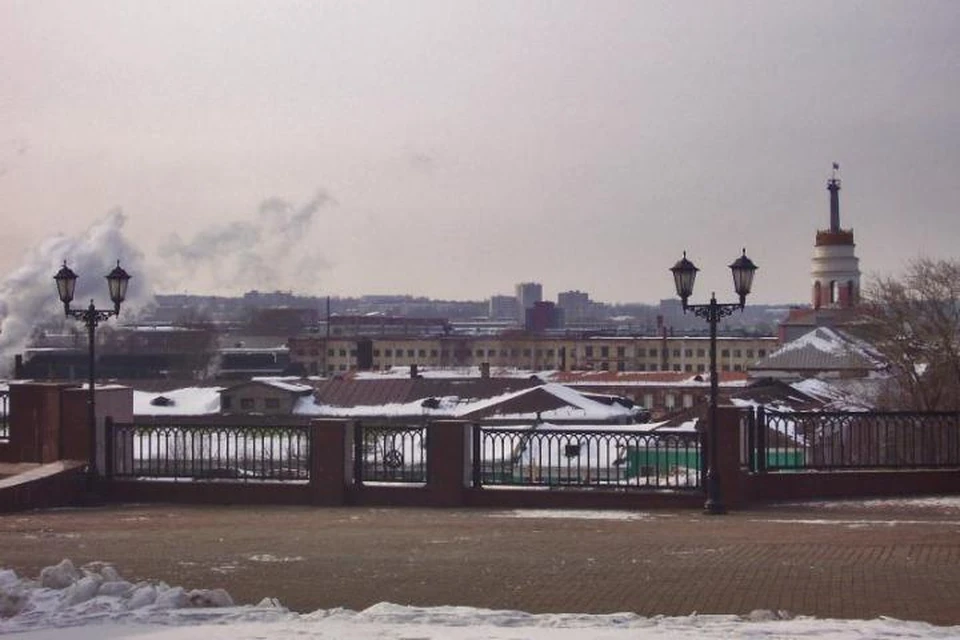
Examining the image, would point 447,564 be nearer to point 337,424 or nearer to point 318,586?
point 318,586

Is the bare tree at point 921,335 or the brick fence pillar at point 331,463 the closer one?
the brick fence pillar at point 331,463

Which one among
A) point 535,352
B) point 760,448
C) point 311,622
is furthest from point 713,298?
point 535,352

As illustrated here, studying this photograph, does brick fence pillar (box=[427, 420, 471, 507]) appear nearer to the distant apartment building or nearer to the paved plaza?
the paved plaza

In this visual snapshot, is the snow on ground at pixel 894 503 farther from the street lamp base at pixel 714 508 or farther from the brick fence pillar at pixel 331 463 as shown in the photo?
A: the brick fence pillar at pixel 331 463

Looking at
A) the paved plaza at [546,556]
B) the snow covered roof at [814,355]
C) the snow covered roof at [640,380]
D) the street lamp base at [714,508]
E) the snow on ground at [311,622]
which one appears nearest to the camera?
the snow on ground at [311,622]

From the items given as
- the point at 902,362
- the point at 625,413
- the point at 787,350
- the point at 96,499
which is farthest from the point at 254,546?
the point at 787,350

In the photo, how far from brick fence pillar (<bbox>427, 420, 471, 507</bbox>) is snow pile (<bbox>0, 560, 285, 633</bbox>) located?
8583mm

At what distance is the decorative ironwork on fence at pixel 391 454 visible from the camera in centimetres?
1919

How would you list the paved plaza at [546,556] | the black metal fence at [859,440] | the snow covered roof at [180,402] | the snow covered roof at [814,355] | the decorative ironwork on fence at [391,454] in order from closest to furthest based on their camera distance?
the paved plaza at [546,556] < the decorative ironwork on fence at [391,454] < the black metal fence at [859,440] < the snow covered roof at [180,402] < the snow covered roof at [814,355]

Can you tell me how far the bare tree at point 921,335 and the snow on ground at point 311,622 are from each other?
114 feet

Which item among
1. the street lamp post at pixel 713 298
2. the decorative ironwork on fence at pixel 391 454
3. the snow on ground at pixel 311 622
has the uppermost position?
the street lamp post at pixel 713 298

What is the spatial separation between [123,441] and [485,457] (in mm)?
5461

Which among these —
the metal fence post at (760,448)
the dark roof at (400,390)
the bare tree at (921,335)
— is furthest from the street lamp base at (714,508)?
the dark roof at (400,390)

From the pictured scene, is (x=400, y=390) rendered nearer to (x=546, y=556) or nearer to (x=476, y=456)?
(x=476, y=456)
